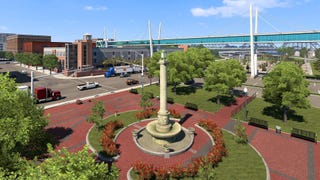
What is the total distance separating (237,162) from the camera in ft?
76.8

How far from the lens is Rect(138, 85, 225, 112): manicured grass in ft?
142

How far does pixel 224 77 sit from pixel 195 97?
933 cm

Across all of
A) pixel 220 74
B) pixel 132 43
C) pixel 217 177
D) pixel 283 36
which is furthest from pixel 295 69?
pixel 132 43

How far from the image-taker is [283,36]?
234 feet

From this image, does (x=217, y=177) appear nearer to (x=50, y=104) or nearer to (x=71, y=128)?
(x=71, y=128)

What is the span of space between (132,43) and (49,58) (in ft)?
187

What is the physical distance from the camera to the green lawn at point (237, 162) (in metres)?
21.2

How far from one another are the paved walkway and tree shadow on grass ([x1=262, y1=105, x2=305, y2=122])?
5.91 m

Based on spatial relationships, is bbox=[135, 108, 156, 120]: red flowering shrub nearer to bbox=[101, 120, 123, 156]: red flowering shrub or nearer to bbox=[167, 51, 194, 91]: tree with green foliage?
bbox=[101, 120, 123, 156]: red flowering shrub

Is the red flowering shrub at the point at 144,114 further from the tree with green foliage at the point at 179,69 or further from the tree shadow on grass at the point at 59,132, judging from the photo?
the tree with green foliage at the point at 179,69

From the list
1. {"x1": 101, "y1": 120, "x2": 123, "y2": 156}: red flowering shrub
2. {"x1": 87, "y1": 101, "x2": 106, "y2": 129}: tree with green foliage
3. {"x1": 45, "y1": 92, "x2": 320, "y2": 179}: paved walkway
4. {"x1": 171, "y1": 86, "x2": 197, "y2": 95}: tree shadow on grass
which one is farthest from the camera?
{"x1": 171, "y1": 86, "x2": 197, "y2": 95}: tree shadow on grass

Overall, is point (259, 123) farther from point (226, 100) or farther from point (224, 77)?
point (226, 100)

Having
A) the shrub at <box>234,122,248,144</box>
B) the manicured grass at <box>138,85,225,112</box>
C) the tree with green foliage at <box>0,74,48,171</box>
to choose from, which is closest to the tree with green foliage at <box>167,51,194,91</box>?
the manicured grass at <box>138,85,225,112</box>

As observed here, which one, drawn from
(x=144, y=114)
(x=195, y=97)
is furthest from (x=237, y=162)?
(x=195, y=97)
